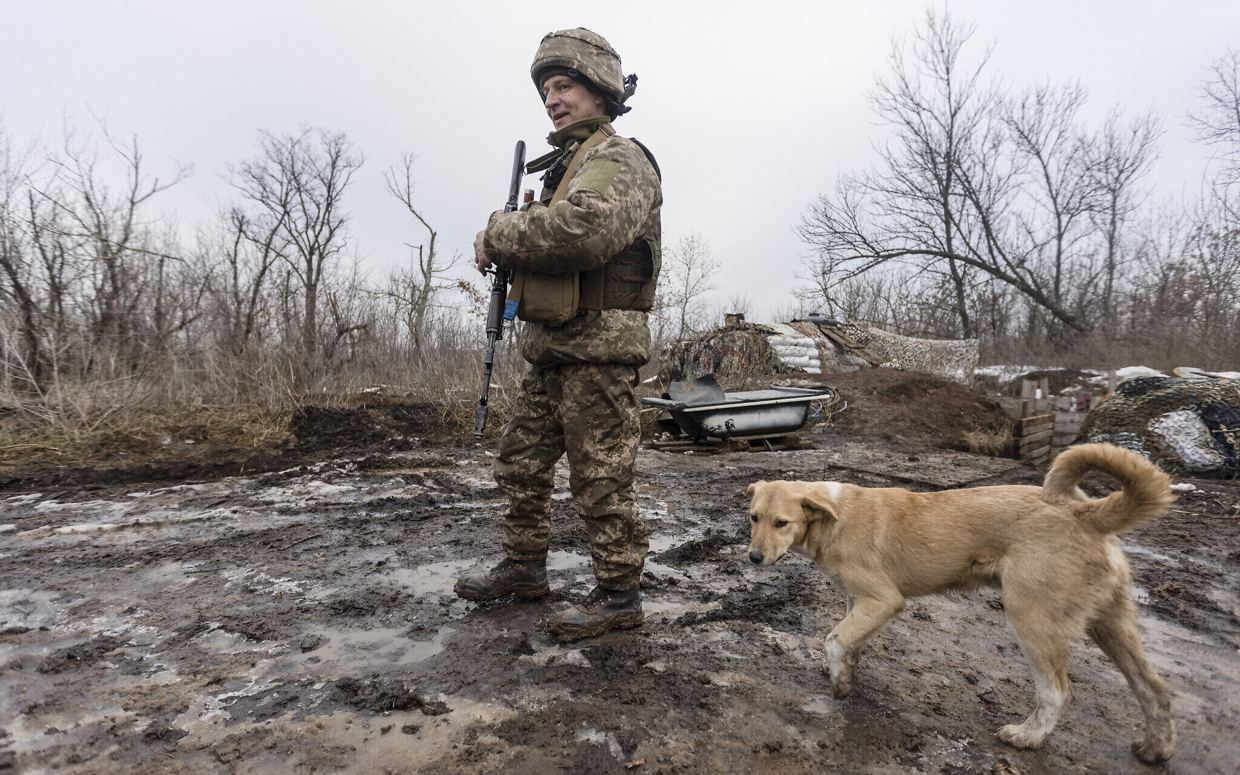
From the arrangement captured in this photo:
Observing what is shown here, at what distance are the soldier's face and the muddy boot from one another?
233cm

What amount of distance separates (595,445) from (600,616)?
0.79m

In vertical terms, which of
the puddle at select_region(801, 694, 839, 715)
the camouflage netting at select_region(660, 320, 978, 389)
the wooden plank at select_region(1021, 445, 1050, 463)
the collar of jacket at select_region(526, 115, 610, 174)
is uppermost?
the collar of jacket at select_region(526, 115, 610, 174)

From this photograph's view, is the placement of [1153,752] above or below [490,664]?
below

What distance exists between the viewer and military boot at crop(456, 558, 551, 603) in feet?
10.3

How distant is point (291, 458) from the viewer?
7.14 metres

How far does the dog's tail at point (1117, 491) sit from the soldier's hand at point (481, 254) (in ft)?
8.08

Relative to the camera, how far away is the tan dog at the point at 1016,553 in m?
2.08

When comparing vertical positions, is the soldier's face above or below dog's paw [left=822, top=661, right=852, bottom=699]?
above

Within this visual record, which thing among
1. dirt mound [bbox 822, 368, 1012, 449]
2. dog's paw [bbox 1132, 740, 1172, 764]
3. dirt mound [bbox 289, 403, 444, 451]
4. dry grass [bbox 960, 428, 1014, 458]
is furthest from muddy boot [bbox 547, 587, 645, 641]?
dry grass [bbox 960, 428, 1014, 458]

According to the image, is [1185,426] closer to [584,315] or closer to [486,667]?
[584,315]

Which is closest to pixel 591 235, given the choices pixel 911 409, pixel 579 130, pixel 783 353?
pixel 579 130

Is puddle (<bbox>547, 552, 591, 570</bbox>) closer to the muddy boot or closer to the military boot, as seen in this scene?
the military boot

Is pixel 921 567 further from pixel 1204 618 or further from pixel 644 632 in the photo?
pixel 1204 618

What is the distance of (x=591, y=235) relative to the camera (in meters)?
2.53
